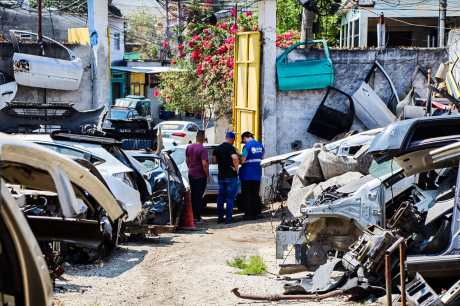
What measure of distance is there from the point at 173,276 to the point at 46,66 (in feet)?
37.1

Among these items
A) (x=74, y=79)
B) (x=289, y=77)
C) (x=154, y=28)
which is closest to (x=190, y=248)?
(x=289, y=77)

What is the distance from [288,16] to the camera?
114ft

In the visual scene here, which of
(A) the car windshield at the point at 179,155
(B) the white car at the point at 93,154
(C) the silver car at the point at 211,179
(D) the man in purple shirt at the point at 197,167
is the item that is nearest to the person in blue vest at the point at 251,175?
(C) the silver car at the point at 211,179

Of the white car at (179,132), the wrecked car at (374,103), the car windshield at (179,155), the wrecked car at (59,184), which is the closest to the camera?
the wrecked car at (59,184)

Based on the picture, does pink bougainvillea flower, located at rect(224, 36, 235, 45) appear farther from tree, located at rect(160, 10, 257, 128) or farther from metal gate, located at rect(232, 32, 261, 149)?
metal gate, located at rect(232, 32, 261, 149)

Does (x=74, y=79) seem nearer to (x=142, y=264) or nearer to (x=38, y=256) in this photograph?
(x=142, y=264)

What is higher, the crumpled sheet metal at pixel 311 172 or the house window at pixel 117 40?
the house window at pixel 117 40

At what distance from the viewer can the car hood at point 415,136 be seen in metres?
8.10

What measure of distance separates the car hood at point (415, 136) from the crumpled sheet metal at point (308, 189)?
3.20m

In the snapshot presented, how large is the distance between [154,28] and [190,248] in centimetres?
7174

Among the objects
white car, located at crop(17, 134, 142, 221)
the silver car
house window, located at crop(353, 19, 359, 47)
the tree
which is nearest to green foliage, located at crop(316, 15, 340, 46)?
house window, located at crop(353, 19, 359, 47)

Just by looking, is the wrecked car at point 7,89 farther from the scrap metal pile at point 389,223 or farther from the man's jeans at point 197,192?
the scrap metal pile at point 389,223

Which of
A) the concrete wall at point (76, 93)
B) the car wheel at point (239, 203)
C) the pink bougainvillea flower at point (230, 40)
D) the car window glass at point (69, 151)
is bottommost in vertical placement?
the car wheel at point (239, 203)

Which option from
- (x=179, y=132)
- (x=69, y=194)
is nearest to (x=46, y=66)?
(x=179, y=132)
